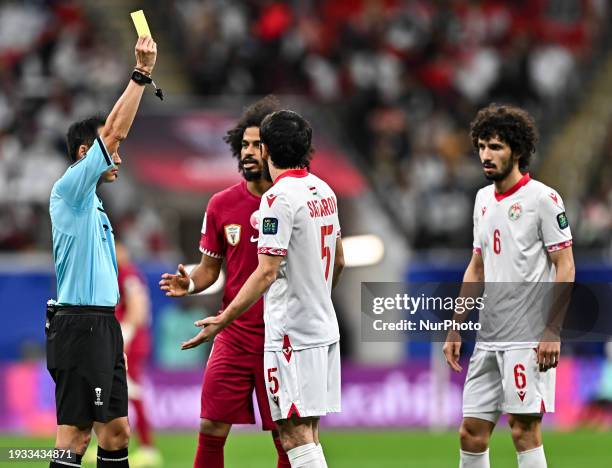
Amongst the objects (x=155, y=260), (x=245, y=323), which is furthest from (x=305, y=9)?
(x=245, y=323)

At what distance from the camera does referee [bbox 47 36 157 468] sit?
7.29 metres

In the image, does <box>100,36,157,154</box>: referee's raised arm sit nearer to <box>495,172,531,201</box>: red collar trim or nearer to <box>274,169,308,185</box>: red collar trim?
<box>274,169,308,185</box>: red collar trim

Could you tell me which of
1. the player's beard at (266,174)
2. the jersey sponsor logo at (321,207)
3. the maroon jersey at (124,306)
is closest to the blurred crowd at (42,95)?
the maroon jersey at (124,306)

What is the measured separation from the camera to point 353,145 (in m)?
19.4

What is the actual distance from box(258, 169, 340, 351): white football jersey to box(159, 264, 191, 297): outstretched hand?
25.9 inches

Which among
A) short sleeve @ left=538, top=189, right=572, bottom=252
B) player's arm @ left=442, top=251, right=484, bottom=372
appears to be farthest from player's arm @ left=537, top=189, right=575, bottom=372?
player's arm @ left=442, top=251, right=484, bottom=372

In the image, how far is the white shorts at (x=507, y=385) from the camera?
7664mm

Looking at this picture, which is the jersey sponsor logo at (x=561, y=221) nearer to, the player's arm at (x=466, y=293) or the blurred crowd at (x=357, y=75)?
the player's arm at (x=466, y=293)

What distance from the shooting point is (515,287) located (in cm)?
773

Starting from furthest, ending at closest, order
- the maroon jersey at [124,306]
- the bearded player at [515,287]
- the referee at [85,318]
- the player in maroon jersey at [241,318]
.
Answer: the maroon jersey at [124,306], the player in maroon jersey at [241,318], the bearded player at [515,287], the referee at [85,318]

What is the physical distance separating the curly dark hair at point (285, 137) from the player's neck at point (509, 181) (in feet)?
4.48

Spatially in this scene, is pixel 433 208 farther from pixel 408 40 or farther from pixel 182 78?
pixel 182 78

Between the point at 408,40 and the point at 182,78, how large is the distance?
3.58 metres

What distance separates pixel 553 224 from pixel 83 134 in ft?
9.04
